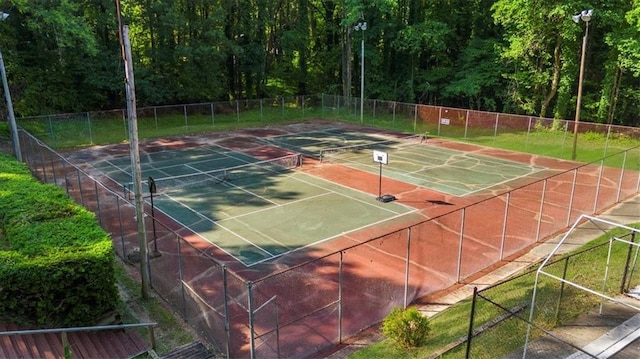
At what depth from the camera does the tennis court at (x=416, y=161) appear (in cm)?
2025

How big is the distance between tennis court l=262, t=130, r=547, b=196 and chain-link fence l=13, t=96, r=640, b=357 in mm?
2811

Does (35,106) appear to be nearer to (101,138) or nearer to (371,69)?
(101,138)

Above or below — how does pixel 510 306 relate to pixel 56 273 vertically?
below

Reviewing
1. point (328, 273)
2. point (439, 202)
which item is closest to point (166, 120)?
point (439, 202)

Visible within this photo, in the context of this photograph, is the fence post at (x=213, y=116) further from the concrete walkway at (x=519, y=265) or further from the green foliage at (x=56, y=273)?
the concrete walkway at (x=519, y=265)

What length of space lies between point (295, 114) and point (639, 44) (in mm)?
23679

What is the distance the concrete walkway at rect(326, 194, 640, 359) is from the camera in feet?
30.4

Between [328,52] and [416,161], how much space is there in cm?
2673

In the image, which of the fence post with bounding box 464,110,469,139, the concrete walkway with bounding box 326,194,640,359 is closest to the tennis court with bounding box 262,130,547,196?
the fence post with bounding box 464,110,469,139

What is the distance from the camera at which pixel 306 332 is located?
9461 millimetres

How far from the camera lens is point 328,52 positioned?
47594 mm

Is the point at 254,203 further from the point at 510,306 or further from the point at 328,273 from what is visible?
the point at 510,306

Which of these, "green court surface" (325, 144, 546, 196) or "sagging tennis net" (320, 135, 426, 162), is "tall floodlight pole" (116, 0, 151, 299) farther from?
"sagging tennis net" (320, 135, 426, 162)

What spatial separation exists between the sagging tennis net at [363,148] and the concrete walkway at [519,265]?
40.1 ft
